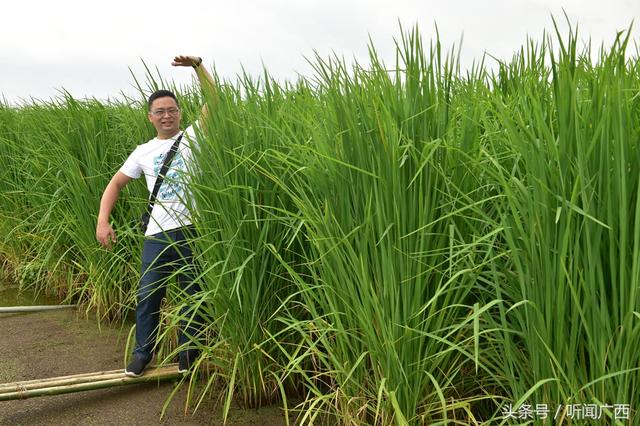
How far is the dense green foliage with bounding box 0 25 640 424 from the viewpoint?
1.33m

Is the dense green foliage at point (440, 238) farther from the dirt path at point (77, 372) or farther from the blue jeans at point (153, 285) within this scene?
the blue jeans at point (153, 285)

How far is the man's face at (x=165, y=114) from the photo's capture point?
2830mm

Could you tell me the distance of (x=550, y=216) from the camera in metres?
1.35

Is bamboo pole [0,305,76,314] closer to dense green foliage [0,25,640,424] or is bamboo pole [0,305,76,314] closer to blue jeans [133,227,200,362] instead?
blue jeans [133,227,200,362]

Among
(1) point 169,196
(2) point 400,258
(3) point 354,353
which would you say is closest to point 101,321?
(1) point 169,196

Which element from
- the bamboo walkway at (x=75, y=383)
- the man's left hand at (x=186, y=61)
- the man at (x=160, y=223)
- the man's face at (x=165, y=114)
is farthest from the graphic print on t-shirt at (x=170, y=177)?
the bamboo walkway at (x=75, y=383)

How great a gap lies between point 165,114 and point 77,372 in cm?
147

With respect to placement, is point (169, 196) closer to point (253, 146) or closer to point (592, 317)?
point (253, 146)

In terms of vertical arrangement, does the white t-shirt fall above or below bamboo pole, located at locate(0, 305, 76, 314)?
above

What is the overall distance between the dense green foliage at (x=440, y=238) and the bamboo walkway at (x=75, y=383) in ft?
0.82

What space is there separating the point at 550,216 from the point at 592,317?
0.88 ft

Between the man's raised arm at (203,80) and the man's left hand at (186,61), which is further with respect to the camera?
the man's left hand at (186,61)

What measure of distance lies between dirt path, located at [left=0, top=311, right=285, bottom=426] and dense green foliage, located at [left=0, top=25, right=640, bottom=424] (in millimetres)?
215

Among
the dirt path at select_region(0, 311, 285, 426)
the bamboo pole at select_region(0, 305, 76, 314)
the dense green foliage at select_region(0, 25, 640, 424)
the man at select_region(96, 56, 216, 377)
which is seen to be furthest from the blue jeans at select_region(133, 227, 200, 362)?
the bamboo pole at select_region(0, 305, 76, 314)
